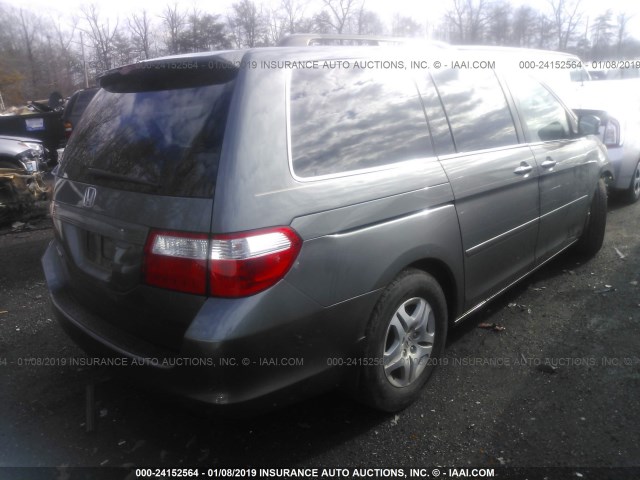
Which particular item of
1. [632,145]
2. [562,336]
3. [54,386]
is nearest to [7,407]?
[54,386]

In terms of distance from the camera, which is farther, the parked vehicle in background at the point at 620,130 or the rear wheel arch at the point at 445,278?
the parked vehicle in background at the point at 620,130

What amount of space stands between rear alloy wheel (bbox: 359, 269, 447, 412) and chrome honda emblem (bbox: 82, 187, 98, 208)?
1.43 metres

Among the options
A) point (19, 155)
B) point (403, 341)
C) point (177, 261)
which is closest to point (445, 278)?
point (403, 341)

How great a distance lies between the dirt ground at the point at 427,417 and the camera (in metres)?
2.33

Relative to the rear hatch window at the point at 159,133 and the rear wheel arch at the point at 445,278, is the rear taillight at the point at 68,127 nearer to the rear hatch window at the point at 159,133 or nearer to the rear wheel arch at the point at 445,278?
the rear hatch window at the point at 159,133

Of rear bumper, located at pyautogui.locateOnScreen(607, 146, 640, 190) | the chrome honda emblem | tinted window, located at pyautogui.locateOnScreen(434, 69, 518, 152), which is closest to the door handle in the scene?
tinted window, located at pyautogui.locateOnScreen(434, 69, 518, 152)

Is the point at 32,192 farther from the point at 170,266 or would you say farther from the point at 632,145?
the point at 632,145

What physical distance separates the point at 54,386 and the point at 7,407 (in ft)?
0.86

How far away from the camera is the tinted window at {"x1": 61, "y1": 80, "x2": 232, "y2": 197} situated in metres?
1.98

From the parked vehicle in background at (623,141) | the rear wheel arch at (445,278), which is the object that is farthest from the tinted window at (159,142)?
the parked vehicle in background at (623,141)

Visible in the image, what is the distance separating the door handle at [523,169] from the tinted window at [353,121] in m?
0.86

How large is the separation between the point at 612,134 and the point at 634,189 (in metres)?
0.92

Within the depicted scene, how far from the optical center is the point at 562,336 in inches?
132

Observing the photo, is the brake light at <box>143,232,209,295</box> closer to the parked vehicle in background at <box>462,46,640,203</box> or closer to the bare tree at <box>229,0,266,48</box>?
the parked vehicle in background at <box>462,46,640,203</box>
